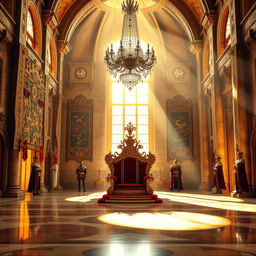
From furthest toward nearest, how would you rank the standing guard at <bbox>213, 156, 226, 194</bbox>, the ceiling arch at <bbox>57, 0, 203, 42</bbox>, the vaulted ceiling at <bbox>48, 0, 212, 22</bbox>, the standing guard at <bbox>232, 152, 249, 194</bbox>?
the ceiling arch at <bbox>57, 0, 203, 42</bbox>, the vaulted ceiling at <bbox>48, 0, 212, 22</bbox>, the standing guard at <bbox>213, 156, 226, 194</bbox>, the standing guard at <bbox>232, 152, 249, 194</bbox>

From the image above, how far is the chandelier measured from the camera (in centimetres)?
1112

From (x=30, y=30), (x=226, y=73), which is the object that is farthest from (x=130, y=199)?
(x=30, y=30)

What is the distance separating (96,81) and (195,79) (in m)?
5.71

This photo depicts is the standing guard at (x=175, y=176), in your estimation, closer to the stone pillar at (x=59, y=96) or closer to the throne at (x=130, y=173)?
the stone pillar at (x=59, y=96)

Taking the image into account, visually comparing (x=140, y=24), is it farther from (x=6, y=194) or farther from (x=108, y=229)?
(x=108, y=229)

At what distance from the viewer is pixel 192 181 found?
56.1ft

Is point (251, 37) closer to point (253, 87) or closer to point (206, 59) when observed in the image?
point (253, 87)

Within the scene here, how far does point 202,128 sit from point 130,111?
4.23m

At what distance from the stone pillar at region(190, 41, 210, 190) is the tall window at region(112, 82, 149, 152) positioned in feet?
9.96

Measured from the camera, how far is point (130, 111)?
59.8 feet

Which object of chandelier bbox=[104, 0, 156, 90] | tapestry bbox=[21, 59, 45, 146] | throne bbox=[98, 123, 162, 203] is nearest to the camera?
throne bbox=[98, 123, 162, 203]

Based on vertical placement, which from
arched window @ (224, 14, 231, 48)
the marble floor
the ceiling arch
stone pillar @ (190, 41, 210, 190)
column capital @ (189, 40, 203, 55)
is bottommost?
the marble floor

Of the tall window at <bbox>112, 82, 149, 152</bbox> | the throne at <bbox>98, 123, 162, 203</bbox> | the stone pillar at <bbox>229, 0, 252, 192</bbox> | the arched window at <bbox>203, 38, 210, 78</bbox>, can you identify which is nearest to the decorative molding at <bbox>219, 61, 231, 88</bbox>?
the stone pillar at <bbox>229, 0, 252, 192</bbox>

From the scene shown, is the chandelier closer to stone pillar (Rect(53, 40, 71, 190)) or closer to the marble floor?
stone pillar (Rect(53, 40, 71, 190))
